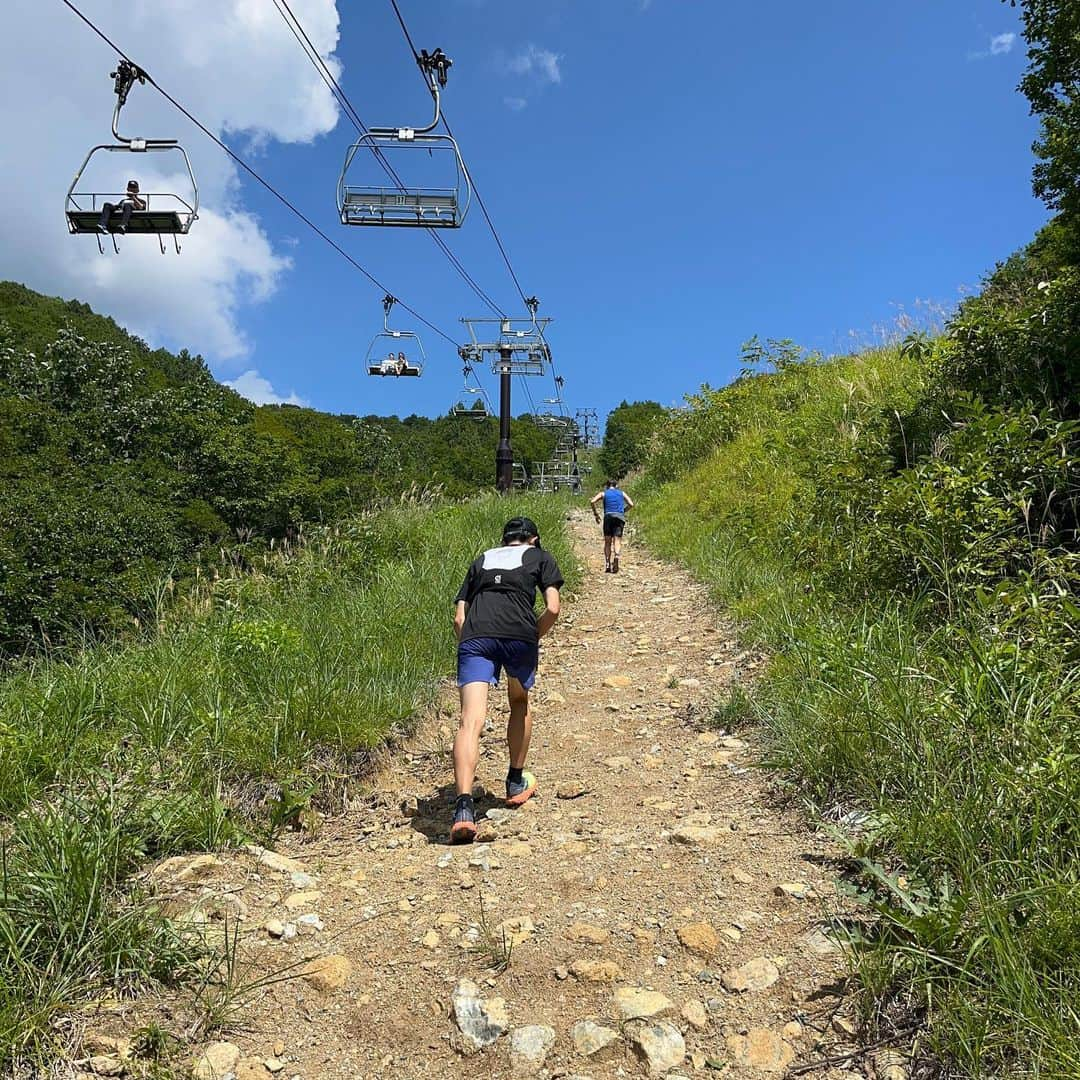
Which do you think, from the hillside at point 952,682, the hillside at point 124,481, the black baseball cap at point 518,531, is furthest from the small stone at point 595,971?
the hillside at point 124,481

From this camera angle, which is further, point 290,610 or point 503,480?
point 503,480

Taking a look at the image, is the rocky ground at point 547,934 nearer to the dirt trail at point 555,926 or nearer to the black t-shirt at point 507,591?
the dirt trail at point 555,926

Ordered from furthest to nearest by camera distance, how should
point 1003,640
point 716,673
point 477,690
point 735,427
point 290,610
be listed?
point 735,427, point 290,610, point 716,673, point 477,690, point 1003,640

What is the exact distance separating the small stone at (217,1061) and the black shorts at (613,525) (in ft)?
30.3

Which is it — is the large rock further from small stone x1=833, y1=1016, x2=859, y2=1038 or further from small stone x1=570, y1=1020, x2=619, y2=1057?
small stone x1=833, y1=1016, x2=859, y2=1038

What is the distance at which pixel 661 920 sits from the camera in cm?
261

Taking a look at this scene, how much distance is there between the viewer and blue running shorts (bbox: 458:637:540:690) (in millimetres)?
3844

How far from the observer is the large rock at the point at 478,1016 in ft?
7.20

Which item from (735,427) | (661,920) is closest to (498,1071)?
(661,920)

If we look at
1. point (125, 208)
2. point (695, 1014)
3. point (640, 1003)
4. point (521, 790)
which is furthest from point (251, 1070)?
point (125, 208)

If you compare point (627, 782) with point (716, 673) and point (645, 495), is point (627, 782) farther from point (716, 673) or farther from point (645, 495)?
point (645, 495)

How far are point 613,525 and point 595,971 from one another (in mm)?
8858

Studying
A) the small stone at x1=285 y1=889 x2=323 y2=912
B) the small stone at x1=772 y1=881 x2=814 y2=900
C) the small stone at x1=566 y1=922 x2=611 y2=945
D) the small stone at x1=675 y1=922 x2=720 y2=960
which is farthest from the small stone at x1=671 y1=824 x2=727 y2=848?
the small stone at x1=285 y1=889 x2=323 y2=912

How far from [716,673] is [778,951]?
3.11 meters
